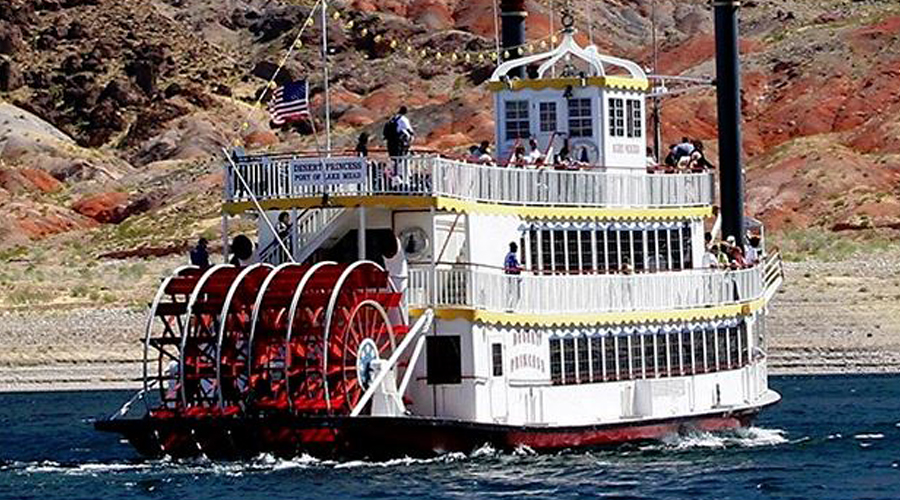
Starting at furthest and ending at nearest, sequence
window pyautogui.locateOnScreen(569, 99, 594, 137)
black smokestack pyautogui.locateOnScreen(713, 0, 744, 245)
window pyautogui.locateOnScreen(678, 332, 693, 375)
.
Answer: black smokestack pyautogui.locateOnScreen(713, 0, 744, 245) < window pyautogui.locateOnScreen(678, 332, 693, 375) < window pyautogui.locateOnScreen(569, 99, 594, 137)

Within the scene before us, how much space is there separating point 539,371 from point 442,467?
3109mm

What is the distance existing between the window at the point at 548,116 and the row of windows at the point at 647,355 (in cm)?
359

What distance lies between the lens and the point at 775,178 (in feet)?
307

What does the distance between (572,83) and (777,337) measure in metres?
22.6

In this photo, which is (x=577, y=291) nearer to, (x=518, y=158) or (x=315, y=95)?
(x=518, y=158)

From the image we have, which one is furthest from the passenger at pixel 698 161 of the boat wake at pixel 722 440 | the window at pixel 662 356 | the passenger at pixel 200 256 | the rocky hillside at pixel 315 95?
the rocky hillside at pixel 315 95

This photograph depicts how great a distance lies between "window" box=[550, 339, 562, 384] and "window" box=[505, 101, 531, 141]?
4.03 m

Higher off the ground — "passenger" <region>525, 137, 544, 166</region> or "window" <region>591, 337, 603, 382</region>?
"passenger" <region>525, 137, 544, 166</region>

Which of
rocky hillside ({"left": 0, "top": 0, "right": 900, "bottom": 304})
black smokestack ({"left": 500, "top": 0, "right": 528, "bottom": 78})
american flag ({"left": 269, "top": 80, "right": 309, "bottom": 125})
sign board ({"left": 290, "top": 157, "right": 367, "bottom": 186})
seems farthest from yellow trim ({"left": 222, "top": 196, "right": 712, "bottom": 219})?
rocky hillside ({"left": 0, "top": 0, "right": 900, "bottom": 304})

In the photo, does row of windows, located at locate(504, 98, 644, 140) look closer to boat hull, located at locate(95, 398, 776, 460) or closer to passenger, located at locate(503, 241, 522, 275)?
passenger, located at locate(503, 241, 522, 275)

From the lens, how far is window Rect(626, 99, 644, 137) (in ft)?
138

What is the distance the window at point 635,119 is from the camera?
42125 millimetres

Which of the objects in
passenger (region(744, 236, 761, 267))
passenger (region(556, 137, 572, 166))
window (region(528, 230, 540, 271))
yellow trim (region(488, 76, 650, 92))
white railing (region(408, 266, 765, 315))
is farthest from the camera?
passenger (region(744, 236, 761, 267))

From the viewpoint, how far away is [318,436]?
119 ft
